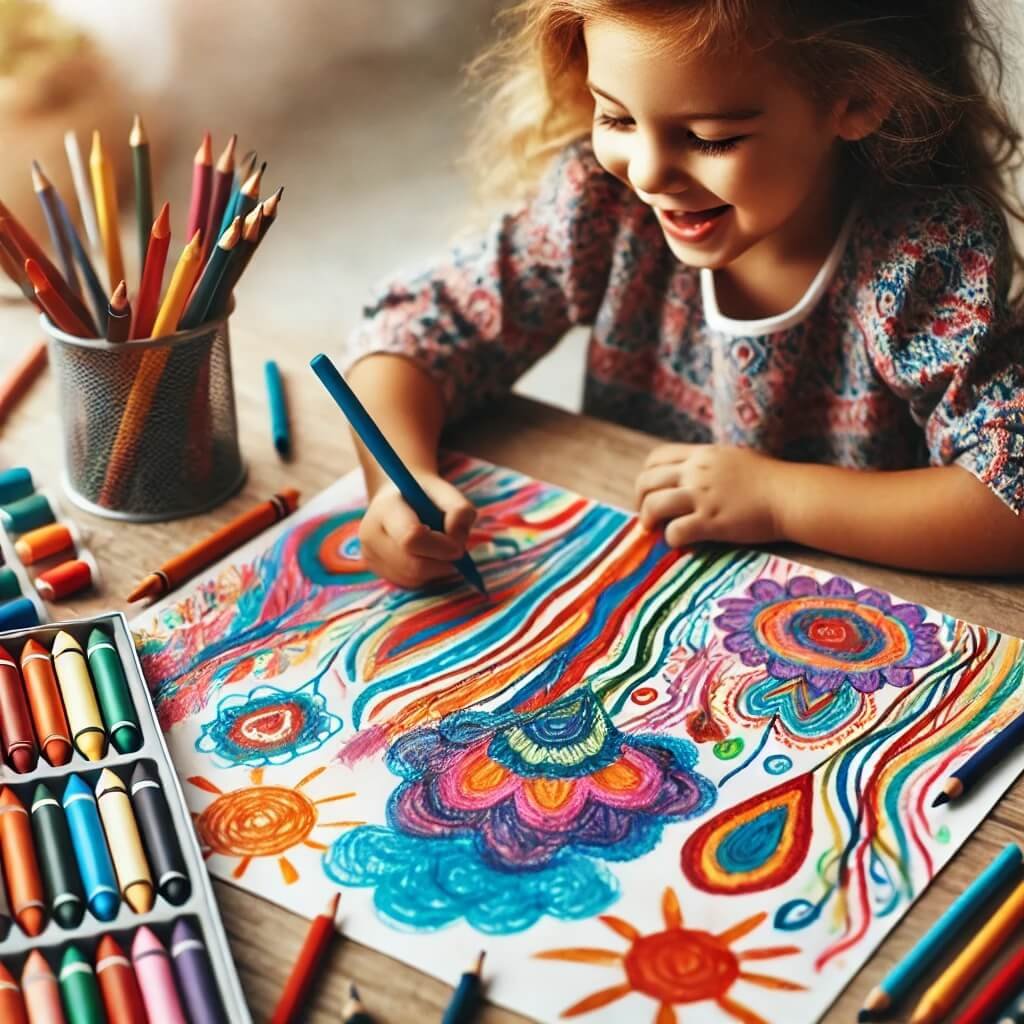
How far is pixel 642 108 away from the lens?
2.36ft

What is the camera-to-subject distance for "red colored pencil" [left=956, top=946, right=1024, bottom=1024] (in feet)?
1.64

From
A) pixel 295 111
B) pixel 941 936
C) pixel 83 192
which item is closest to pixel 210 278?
pixel 83 192

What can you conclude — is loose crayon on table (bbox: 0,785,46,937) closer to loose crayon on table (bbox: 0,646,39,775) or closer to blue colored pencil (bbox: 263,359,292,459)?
loose crayon on table (bbox: 0,646,39,775)

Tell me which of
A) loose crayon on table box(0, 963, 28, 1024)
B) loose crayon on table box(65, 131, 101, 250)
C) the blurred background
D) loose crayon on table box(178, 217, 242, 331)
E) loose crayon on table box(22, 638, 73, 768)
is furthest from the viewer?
the blurred background

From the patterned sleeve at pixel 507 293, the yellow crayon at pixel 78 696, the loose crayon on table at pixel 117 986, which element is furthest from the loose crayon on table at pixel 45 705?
the patterned sleeve at pixel 507 293

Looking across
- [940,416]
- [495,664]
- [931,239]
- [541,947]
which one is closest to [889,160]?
[931,239]

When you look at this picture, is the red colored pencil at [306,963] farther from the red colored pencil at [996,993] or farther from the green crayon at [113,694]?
the red colored pencil at [996,993]

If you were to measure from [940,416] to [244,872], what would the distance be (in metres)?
0.47

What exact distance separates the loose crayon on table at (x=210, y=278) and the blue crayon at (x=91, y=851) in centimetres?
27

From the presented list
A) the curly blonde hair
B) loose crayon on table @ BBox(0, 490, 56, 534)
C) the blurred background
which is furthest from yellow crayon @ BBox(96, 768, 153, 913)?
the blurred background

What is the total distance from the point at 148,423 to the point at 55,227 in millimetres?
121

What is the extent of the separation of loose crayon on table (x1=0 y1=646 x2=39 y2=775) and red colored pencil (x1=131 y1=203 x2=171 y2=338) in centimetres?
21

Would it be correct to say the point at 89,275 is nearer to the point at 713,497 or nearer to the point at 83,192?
the point at 83,192

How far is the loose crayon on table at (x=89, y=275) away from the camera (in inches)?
29.7
